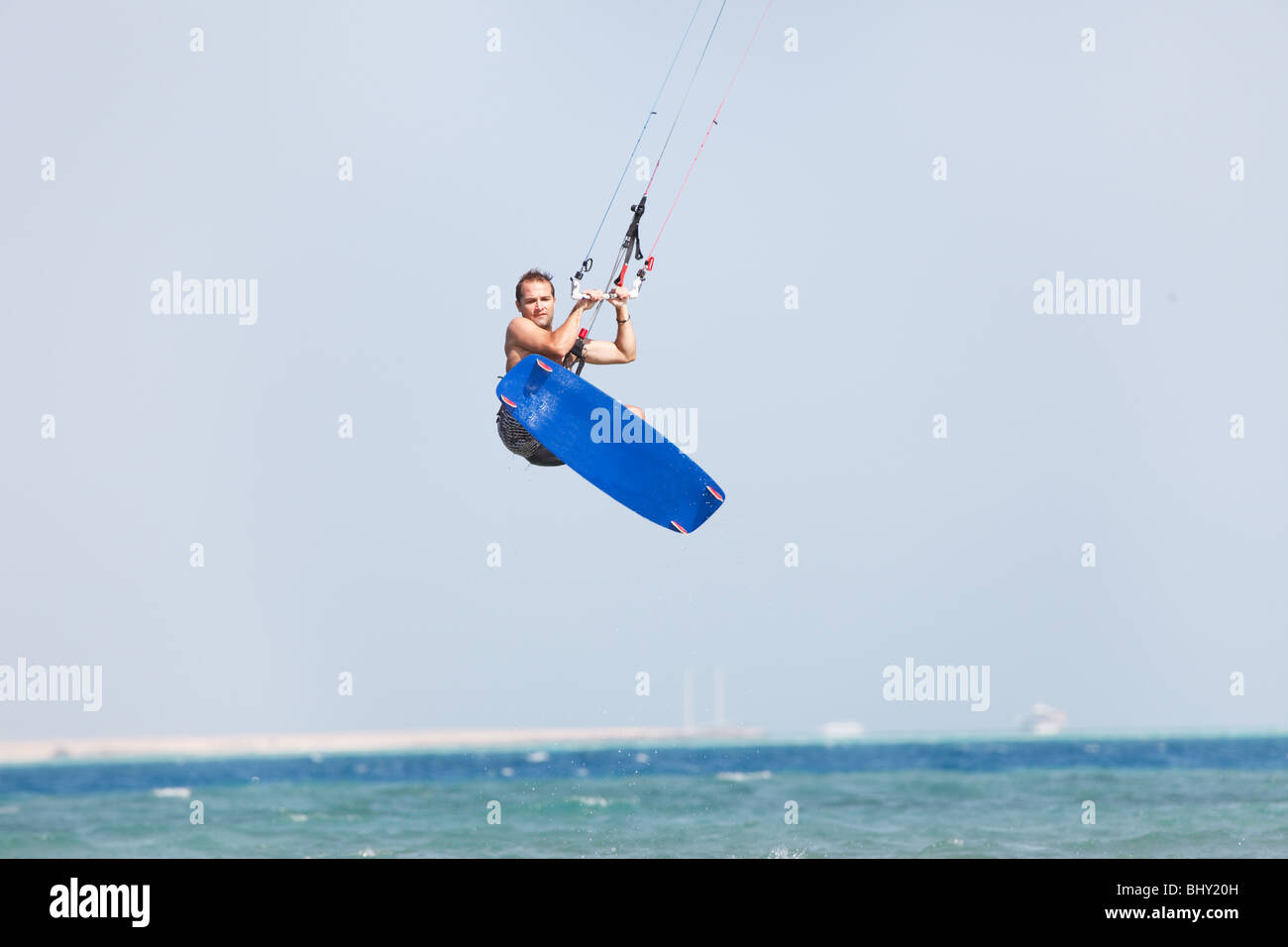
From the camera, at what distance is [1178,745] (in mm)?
50250

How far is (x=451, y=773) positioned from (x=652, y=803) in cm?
1583

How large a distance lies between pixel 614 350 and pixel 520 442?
0.91 metres

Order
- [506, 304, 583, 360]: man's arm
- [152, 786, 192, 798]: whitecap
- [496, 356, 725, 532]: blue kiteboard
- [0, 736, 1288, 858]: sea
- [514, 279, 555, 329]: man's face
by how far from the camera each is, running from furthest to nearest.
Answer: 1. [152, 786, 192, 798]: whitecap
2. [0, 736, 1288, 858]: sea
3. [514, 279, 555, 329]: man's face
4. [496, 356, 725, 532]: blue kiteboard
5. [506, 304, 583, 360]: man's arm

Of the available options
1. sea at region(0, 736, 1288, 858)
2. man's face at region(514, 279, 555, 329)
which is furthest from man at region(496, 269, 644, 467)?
sea at region(0, 736, 1288, 858)

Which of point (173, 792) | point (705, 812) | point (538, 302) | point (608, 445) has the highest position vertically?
point (538, 302)

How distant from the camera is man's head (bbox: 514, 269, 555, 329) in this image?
994 centimetres

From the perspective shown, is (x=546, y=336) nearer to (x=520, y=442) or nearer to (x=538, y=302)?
(x=538, y=302)

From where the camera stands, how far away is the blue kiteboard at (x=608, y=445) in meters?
9.83

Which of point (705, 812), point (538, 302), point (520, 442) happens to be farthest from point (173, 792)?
point (538, 302)

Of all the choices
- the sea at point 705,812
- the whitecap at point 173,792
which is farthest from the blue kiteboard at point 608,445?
the whitecap at point 173,792

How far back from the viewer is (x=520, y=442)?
10.0 meters

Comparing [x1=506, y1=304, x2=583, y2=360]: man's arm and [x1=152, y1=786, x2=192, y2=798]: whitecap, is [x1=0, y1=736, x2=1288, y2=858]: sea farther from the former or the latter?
[x1=506, y1=304, x2=583, y2=360]: man's arm
